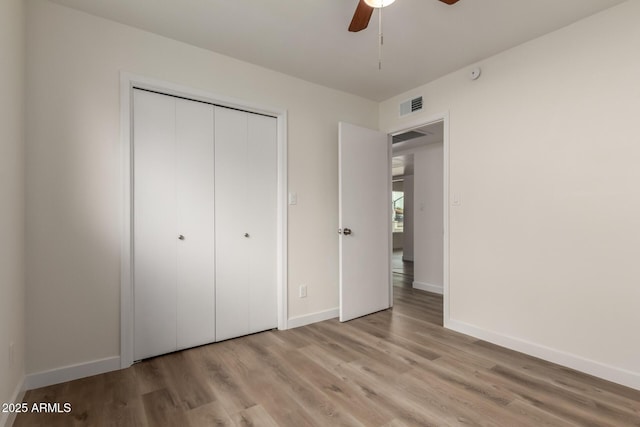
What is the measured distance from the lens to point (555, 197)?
2.37 m

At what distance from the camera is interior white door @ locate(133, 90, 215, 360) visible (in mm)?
2389

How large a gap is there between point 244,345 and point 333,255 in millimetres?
1300

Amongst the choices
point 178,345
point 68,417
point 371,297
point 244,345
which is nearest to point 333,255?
point 371,297

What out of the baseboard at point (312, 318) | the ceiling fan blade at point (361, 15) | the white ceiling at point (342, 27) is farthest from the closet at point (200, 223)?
the ceiling fan blade at point (361, 15)

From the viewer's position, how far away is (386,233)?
374cm

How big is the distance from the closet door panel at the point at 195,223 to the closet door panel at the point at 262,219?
0.37 metres

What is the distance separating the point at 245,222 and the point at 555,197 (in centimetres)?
257

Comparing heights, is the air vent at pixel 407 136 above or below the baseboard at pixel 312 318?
above

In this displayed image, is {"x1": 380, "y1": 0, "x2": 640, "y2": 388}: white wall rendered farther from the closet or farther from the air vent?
the closet

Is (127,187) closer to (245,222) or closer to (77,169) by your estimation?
(77,169)

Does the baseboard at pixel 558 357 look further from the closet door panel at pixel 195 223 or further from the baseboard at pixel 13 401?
the baseboard at pixel 13 401

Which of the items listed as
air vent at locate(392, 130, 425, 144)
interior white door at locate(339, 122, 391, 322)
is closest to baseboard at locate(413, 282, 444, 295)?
interior white door at locate(339, 122, 391, 322)

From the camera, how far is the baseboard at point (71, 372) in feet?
6.48

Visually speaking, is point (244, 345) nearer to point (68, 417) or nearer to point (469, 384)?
point (68, 417)
